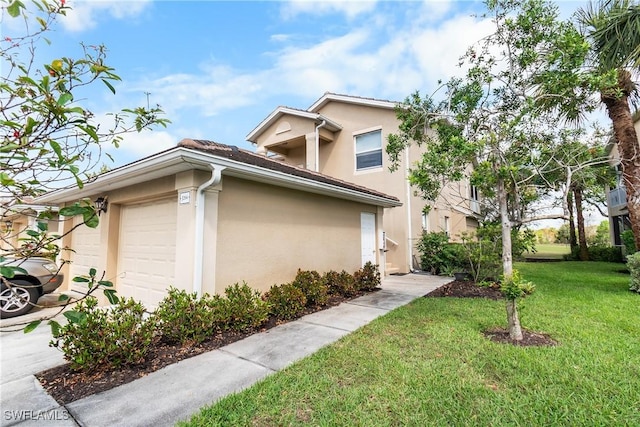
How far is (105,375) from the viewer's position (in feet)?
12.5

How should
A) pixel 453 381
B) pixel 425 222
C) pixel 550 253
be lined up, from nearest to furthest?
pixel 453 381, pixel 425 222, pixel 550 253

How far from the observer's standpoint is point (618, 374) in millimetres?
3625

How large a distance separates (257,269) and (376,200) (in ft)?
17.4

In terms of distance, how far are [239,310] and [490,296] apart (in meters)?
6.89

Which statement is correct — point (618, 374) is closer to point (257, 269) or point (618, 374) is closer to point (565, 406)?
point (565, 406)

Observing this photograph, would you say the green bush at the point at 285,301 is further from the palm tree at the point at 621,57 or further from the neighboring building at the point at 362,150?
the palm tree at the point at 621,57

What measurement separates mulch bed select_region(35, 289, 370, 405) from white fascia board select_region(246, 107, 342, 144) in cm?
1114

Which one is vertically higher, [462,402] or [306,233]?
[306,233]

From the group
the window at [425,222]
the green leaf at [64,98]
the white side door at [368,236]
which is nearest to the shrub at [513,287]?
the green leaf at [64,98]

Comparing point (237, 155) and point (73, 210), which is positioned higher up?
point (237, 155)

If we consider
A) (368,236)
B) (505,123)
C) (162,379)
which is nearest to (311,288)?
(162,379)

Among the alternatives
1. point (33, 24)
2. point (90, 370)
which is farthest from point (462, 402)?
point (33, 24)

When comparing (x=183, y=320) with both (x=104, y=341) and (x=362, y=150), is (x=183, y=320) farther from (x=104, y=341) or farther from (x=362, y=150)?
(x=362, y=150)

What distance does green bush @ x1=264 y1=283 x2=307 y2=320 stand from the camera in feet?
20.6
